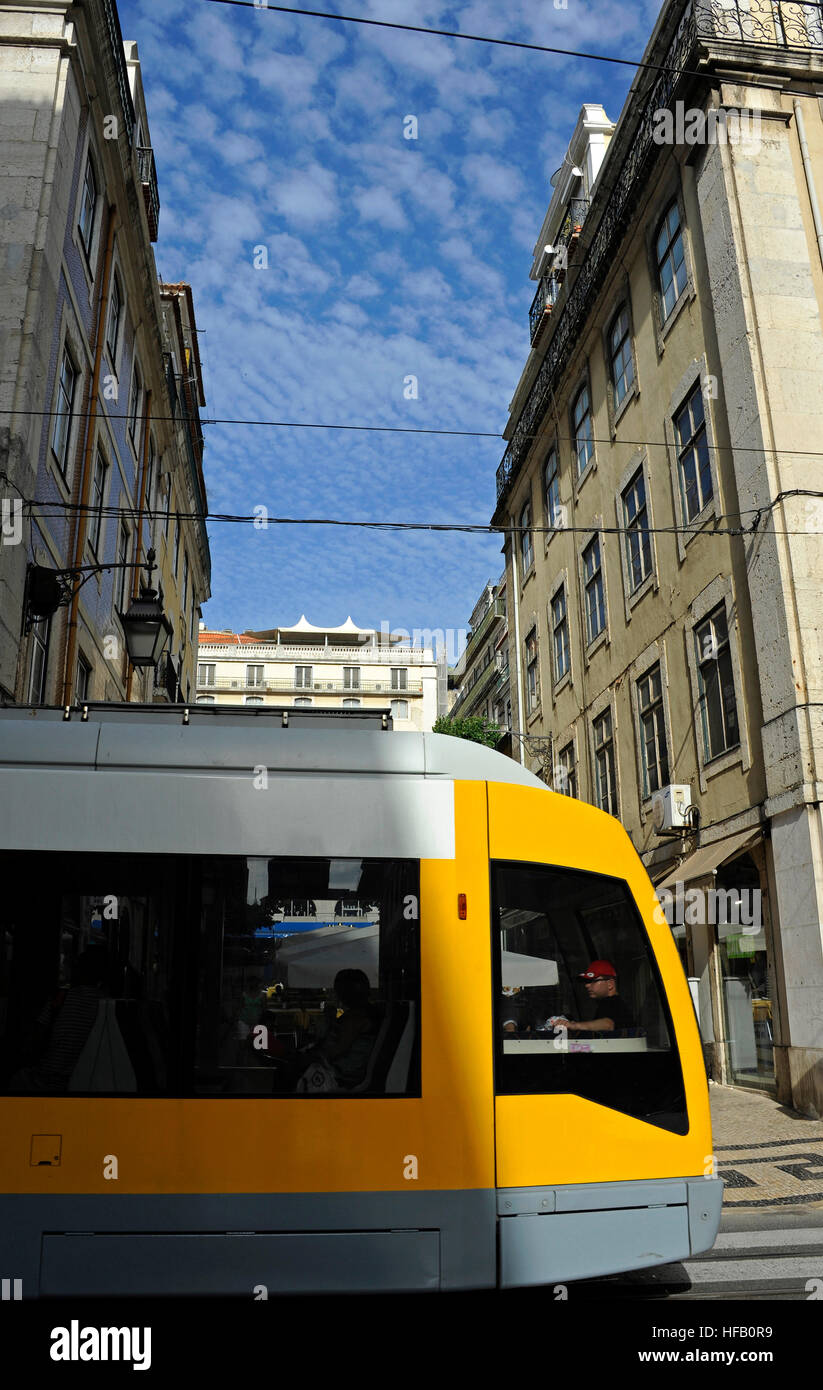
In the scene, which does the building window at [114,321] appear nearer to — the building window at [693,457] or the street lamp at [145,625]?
the street lamp at [145,625]

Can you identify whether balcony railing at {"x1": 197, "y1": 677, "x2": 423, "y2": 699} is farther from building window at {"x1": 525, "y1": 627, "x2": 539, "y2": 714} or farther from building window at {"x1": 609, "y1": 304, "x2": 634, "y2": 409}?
building window at {"x1": 609, "y1": 304, "x2": 634, "y2": 409}

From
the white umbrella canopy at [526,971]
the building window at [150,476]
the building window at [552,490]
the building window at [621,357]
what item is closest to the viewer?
the white umbrella canopy at [526,971]

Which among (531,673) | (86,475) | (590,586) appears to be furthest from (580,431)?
(86,475)

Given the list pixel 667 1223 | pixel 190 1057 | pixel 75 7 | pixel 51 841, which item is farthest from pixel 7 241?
pixel 667 1223

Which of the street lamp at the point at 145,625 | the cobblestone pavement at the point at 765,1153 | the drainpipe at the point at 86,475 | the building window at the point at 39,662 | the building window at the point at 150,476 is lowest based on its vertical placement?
the cobblestone pavement at the point at 765,1153

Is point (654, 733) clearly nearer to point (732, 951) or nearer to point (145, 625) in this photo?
point (732, 951)

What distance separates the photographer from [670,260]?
1720 centimetres

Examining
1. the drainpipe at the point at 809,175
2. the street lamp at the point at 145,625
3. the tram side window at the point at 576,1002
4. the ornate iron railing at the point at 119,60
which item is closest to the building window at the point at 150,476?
the ornate iron railing at the point at 119,60

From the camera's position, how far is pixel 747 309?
547 inches

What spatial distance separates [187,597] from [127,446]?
12901 mm

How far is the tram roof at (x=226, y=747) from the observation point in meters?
5.20

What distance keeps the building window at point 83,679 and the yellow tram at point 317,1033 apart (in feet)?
33.9

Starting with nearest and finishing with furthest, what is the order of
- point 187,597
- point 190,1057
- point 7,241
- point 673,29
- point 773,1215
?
point 190,1057, point 773,1215, point 7,241, point 673,29, point 187,597
